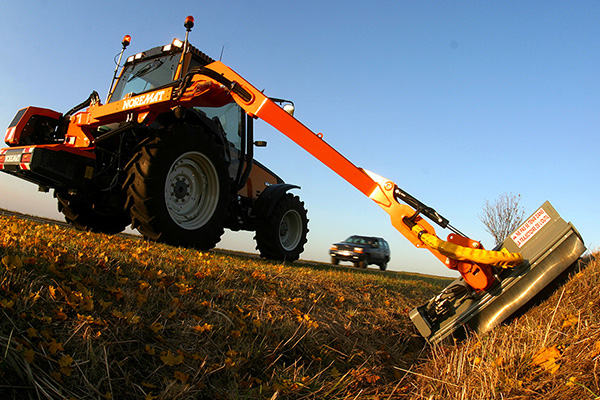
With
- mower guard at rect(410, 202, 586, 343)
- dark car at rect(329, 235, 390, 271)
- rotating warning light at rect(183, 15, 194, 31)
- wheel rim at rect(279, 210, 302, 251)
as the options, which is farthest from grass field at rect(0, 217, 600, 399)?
dark car at rect(329, 235, 390, 271)

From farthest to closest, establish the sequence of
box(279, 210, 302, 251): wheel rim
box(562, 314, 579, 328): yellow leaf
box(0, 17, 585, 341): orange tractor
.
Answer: box(279, 210, 302, 251): wheel rim, box(0, 17, 585, 341): orange tractor, box(562, 314, 579, 328): yellow leaf

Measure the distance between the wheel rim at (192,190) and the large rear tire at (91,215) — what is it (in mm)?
1226

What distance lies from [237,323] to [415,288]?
410 cm

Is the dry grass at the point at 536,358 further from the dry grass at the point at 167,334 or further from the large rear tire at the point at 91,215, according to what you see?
the large rear tire at the point at 91,215

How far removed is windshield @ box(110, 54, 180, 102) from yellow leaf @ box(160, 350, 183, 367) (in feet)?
14.2

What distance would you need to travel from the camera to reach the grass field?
1999 mm

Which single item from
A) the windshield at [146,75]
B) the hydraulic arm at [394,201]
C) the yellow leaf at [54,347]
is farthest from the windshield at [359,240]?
the yellow leaf at [54,347]

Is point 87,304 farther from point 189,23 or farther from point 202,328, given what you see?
point 189,23

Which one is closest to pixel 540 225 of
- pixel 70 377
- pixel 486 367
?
pixel 486 367

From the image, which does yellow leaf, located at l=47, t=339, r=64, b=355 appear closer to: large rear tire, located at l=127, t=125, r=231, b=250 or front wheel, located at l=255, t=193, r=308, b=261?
large rear tire, located at l=127, t=125, r=231, b=250

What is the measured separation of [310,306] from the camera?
11.9 feet

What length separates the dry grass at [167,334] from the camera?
1.95 metres

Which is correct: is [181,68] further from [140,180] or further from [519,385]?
[519,385]

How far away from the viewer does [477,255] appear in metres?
3.24
